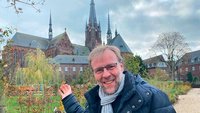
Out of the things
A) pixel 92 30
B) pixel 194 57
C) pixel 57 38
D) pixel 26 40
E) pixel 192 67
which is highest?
pixel 92 30

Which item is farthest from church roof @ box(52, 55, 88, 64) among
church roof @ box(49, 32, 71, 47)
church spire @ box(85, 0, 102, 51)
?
church roof @ box(49, 32, 71, 47)

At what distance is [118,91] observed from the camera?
6.19 ft

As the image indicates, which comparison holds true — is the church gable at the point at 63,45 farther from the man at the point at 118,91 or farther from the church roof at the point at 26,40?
the man at the point at 118,91

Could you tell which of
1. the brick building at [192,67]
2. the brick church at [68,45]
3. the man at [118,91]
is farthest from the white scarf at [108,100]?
the brick building at [192,67]

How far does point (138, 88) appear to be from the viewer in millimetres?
1842

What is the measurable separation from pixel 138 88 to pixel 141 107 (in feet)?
0.41

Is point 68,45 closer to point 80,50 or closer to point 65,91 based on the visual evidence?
point 80,50

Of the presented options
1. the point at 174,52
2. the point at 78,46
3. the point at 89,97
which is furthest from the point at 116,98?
the point at 78,46

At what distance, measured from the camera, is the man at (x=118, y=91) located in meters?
1.79

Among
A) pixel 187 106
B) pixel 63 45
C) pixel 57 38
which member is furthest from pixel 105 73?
pixel 57 38

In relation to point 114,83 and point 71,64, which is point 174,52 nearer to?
point 71,64

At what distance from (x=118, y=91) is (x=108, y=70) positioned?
15 centimetres

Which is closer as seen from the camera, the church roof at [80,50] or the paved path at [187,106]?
the paved path at [187,106]

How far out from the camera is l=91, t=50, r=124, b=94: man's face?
1.90 m
